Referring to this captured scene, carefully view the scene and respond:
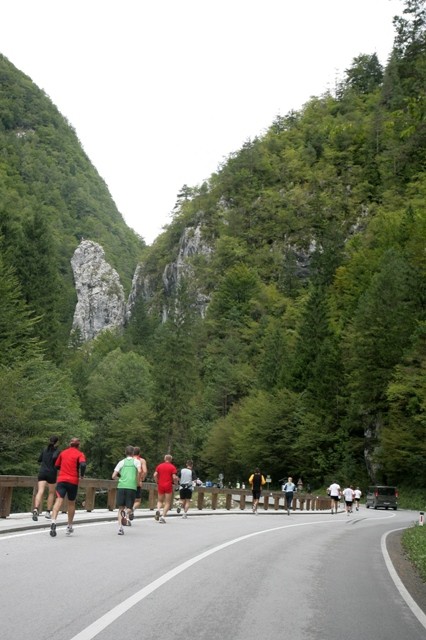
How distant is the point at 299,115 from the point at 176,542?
15162 cm

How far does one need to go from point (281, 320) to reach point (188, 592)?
9818cm

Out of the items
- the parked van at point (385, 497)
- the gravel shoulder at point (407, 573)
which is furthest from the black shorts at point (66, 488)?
the parked van at point (385, 497)

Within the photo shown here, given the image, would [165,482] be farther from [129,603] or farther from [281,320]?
[281,320]

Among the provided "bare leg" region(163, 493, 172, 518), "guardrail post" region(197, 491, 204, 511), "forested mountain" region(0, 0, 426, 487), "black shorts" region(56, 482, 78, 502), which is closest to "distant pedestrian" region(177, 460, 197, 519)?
"bare leg" region(163, 493, 172, 518)

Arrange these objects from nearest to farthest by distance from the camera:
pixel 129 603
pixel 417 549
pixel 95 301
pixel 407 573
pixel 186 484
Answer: pixel 129 603, pixel 407 573, pixel 417 549, pixel 186 484, pixel 95 301

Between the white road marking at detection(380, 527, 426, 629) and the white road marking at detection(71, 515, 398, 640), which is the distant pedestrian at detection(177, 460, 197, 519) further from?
the white road marking at detection(71, 515, 398, 640)

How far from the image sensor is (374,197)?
387 feet

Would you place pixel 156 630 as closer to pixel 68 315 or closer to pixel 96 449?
pixel 96 449

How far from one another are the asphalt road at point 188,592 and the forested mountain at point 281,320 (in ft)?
34.8

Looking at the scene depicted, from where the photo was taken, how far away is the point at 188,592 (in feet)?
31.7

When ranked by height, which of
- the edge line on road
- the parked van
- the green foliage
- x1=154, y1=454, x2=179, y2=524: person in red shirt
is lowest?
the edge line on road

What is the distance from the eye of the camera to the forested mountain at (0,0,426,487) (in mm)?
53969

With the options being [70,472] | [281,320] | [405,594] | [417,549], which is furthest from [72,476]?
[281,320]

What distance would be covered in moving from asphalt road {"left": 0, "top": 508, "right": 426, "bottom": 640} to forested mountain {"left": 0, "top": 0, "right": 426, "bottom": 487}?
34.8 feet
